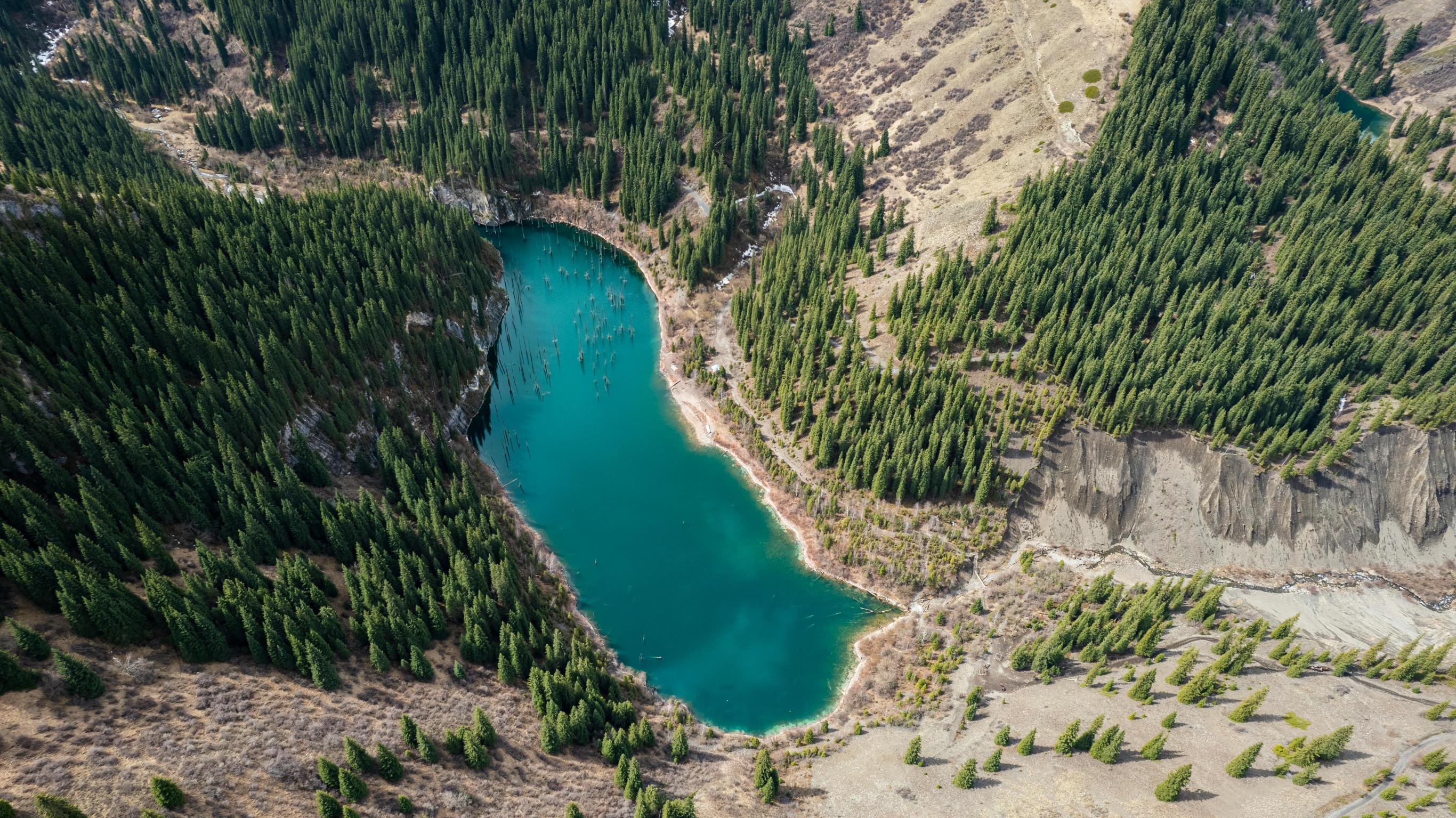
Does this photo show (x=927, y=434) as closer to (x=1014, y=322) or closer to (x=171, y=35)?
(x=1014, y=322)

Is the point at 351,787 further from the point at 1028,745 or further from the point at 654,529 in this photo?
the point at 1028,745

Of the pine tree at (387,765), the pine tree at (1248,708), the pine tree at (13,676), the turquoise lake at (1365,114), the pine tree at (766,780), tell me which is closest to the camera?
the pine tree at (13,676)

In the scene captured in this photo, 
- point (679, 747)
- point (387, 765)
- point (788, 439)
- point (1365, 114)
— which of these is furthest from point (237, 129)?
point (1365, 114)

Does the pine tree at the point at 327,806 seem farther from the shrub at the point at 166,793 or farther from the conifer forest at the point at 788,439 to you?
the shrub at the point at 166,793

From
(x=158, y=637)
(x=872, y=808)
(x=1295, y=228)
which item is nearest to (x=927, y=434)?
(x=872, y=808)

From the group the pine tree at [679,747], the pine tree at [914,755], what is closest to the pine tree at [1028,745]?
the pine tree at [914,755]

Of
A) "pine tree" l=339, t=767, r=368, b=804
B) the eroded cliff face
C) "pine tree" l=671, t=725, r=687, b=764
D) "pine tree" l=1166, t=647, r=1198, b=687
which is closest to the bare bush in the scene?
"pine tree" l=339, t=767, r=368, b=804
